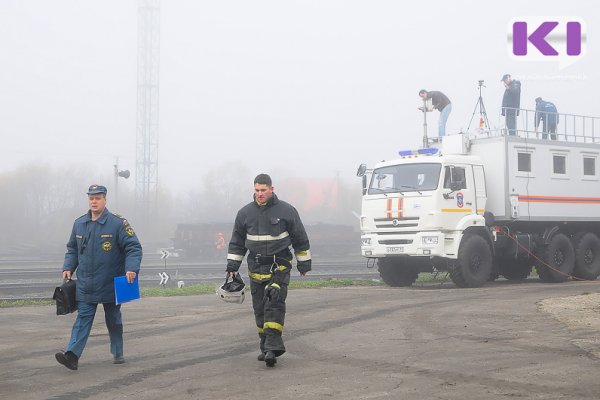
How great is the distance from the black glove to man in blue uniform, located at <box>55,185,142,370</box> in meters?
1.37

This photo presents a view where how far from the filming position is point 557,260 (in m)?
19.5

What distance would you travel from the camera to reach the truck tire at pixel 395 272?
61.9 feet

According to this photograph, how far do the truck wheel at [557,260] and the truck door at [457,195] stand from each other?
2699 millimetres

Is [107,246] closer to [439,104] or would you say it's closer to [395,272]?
[395,272]

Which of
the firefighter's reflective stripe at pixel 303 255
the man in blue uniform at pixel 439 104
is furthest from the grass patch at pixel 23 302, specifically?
the man in blue uniform at pixel 439 104

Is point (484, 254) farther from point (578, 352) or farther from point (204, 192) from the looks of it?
point (204, 192)

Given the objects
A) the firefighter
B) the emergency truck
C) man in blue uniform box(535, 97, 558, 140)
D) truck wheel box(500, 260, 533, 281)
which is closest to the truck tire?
the emergency truck

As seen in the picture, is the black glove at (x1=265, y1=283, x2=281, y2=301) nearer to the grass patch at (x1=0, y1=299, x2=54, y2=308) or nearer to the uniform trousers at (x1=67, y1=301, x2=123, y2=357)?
the uniform trousers at (x1=67, y1=301, x2=123, y2=357)

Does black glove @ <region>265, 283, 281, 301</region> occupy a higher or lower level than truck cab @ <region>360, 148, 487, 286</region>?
lower

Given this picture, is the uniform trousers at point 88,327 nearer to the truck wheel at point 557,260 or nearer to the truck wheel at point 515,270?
the truck wheel at point 557,260

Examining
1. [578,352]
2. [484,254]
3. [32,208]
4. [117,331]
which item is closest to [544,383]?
[578,352]

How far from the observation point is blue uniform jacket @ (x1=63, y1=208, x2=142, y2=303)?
8.23 meters

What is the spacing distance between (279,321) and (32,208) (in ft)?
194

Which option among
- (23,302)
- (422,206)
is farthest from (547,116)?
(23,302)
